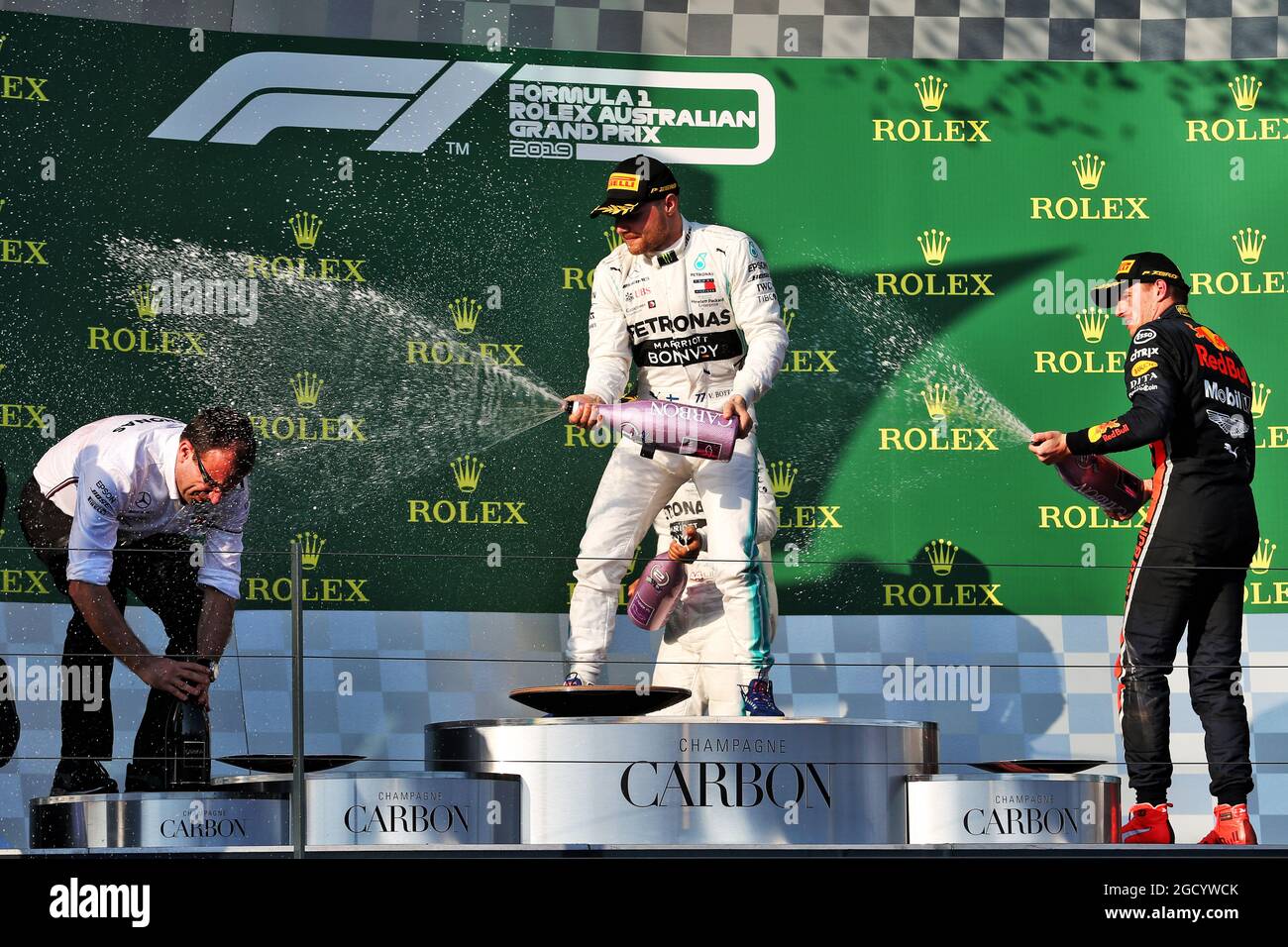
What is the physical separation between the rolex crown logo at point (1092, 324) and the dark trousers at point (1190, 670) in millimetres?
2209

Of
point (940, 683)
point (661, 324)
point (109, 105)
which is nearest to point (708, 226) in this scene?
point (661, 324)

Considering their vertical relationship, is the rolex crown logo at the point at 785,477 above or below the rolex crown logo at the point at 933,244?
below

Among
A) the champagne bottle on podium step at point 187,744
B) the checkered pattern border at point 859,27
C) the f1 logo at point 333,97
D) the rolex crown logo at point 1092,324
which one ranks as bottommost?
the champagne bottle on podium step at point 187,744

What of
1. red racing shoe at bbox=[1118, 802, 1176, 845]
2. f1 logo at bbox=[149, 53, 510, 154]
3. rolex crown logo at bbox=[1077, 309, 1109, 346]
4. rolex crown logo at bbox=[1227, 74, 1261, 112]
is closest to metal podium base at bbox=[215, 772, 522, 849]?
red racing shoe at bbox=[1118, 802, 1176, 845]

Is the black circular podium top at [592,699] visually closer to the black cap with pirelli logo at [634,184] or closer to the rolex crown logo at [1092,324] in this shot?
the black cap with pirelli logo at [634,184]

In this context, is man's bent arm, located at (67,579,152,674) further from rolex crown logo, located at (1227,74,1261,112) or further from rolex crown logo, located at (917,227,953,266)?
rolex crown logo, located at (1227,74,1261,112)

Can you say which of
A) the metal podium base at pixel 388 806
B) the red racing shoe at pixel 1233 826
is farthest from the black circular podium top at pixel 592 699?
the red racing shoe at pixel 1233 826

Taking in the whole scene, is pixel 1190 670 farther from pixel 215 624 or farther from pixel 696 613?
pixel 215 624

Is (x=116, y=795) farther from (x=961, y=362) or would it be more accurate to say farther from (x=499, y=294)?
(x=961, y=362)

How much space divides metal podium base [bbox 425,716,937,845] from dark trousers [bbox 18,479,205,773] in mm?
737

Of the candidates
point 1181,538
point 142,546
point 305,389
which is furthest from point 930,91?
point 142,546

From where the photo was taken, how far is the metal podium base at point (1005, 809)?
434cm

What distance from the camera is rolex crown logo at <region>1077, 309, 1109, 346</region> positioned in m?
6.71

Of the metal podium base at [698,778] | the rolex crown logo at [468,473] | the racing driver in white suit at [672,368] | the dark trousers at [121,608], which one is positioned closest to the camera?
the metal podium base at [698,778]
